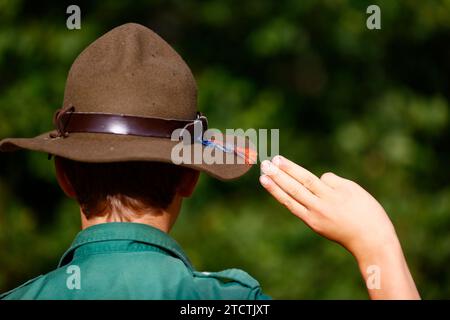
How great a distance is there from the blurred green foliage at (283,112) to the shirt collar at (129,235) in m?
3.88

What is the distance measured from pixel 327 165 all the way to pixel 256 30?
116 cm

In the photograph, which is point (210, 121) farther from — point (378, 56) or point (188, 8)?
point (378, 56)

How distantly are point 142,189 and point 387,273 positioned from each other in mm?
663

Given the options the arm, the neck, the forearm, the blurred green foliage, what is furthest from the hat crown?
the blurred green foliage

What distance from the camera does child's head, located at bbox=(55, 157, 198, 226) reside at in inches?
80.5

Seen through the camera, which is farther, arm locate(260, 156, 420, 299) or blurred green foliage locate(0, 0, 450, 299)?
blurred green foliage locate(0, 0, 450, 299)

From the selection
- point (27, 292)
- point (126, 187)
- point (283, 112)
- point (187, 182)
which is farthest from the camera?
point (283, 112)

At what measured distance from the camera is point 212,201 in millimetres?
6246

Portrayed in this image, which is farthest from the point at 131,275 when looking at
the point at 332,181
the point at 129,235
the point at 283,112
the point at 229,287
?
the point at 283,112

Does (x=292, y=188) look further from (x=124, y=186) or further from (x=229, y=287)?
(x=124, y=186)

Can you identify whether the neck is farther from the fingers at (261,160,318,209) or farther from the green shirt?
the fingers at (261,160,318,209)

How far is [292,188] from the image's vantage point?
5.81ft

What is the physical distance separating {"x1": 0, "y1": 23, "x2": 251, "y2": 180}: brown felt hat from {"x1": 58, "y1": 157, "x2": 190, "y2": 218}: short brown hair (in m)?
0.06

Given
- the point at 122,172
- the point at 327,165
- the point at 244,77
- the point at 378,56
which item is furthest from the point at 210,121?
the point at 122,172
